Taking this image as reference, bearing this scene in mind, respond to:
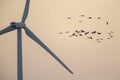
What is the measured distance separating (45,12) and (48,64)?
859 millimetres

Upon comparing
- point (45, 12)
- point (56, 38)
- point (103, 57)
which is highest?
point (45, 12)

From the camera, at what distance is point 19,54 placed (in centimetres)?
177

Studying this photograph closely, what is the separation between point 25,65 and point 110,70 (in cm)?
140

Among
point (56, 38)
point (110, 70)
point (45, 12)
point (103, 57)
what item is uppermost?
point (45, 12)

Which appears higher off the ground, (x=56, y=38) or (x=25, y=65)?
(x=56, y=38)

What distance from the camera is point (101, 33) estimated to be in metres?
3.19

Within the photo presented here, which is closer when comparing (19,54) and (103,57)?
(19,54)

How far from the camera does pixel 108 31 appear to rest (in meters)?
3.19

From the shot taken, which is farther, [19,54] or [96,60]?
[96,60]

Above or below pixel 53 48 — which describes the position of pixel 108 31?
above

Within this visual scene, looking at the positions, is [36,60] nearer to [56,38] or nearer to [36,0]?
[56,38]

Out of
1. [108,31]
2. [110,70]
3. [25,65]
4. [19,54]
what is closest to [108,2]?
[108,31]

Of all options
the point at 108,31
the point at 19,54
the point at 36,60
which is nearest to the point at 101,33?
the point at 108,31

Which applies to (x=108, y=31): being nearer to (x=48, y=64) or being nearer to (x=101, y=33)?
(x=101, y=33)
